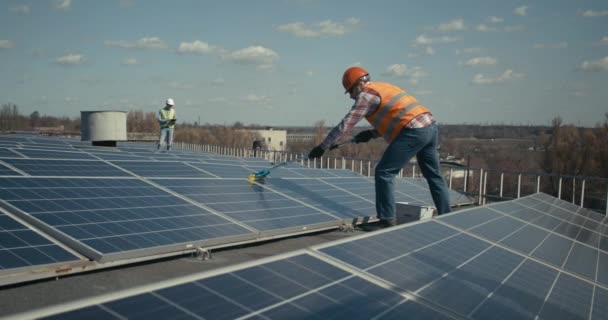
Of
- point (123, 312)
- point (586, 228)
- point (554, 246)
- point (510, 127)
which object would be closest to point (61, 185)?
point (123, 312)

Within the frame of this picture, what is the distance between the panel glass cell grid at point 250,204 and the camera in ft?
18.4

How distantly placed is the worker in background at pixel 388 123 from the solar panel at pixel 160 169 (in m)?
2.49

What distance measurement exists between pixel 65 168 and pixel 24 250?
277cm

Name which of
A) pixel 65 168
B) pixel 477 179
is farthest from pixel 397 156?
pixel 477 179

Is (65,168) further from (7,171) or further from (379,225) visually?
(379,225)

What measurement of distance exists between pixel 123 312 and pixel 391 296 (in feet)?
4.19

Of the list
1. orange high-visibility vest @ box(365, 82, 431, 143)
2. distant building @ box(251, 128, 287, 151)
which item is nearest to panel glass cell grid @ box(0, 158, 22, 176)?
orange high-visibility vest @ box(365, 82, 431, 143)

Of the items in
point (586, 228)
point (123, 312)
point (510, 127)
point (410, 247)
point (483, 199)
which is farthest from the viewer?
point (510, 127)

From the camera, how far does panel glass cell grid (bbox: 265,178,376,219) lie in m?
6.75

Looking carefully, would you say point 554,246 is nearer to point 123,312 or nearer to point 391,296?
point 391,296

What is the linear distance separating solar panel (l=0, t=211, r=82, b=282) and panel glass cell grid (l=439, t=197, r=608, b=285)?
3.32m

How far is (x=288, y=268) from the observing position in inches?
97.5

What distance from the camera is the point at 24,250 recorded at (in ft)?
12.0

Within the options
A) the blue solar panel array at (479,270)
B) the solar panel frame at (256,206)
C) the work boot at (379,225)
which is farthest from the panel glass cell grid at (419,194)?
the blue solar panel array at (479,270)
